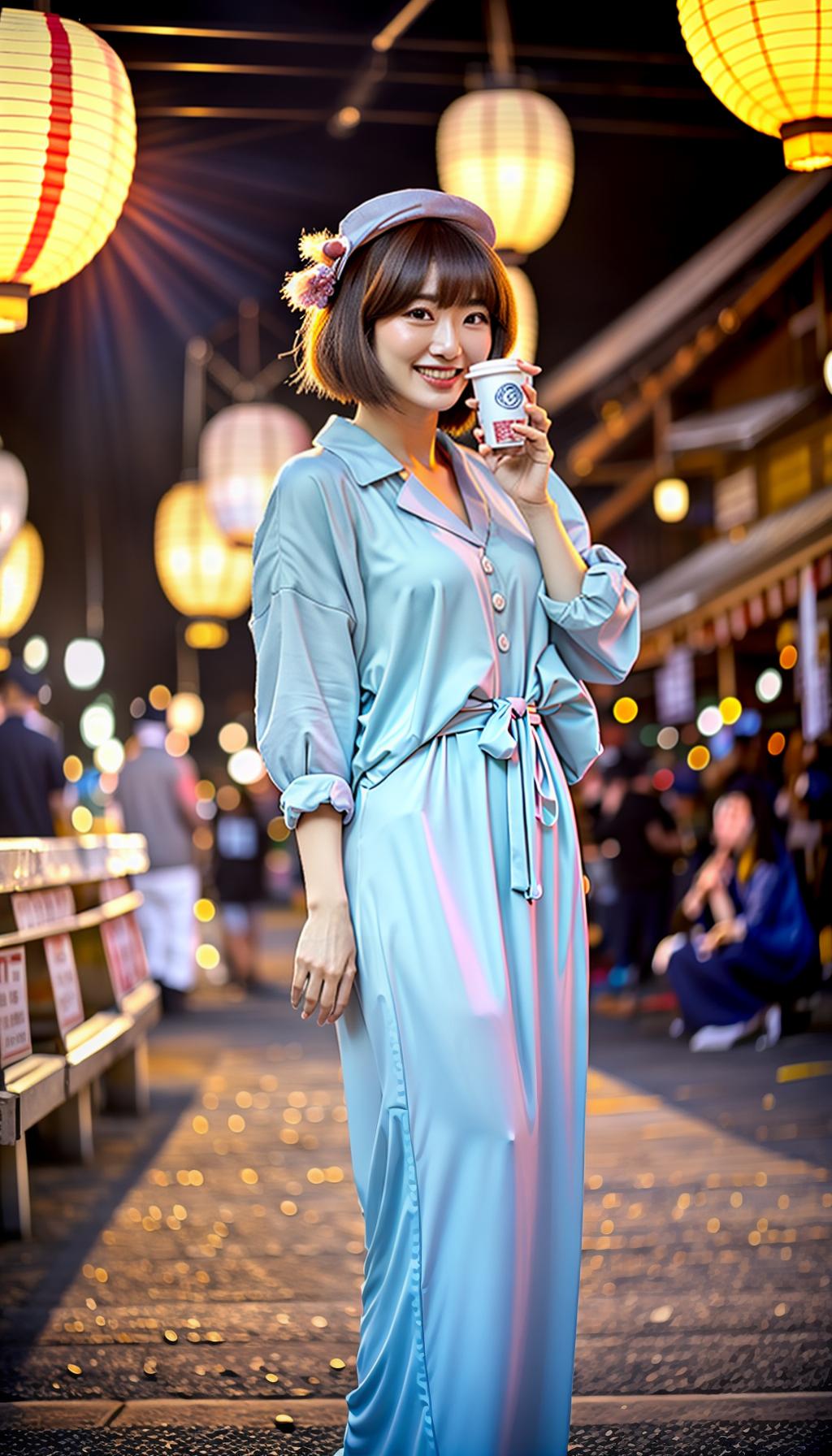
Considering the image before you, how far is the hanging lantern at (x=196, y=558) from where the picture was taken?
1416 centimetres

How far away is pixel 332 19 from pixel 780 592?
6.45 m

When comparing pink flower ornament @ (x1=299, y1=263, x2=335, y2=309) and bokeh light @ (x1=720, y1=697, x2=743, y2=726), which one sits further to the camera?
bokeh light @ (x1=720, y1=697, x2=743, y2=726)

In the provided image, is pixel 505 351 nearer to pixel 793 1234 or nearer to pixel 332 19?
pixel 793 1234

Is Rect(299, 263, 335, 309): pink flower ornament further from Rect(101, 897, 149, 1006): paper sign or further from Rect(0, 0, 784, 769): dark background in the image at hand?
Rect(101, 897, 149, 1006): paper sign

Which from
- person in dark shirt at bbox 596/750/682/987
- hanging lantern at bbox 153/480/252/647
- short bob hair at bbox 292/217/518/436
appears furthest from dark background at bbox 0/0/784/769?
person in dark shirt at bbox 596/750/682/987

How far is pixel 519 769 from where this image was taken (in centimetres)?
268

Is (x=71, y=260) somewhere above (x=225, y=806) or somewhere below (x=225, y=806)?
above

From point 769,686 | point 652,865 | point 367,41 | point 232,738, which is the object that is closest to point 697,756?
point 769,686

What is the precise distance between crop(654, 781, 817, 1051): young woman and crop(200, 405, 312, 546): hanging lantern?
4270mm

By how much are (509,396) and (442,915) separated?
0.86 m

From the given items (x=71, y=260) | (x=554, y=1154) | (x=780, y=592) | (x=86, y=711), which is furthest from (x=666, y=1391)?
(x=86, y=711)

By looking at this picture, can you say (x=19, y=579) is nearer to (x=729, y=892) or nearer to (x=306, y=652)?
(x=729, y=892)

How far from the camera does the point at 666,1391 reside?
3.54 m

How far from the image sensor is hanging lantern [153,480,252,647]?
1416 cm
